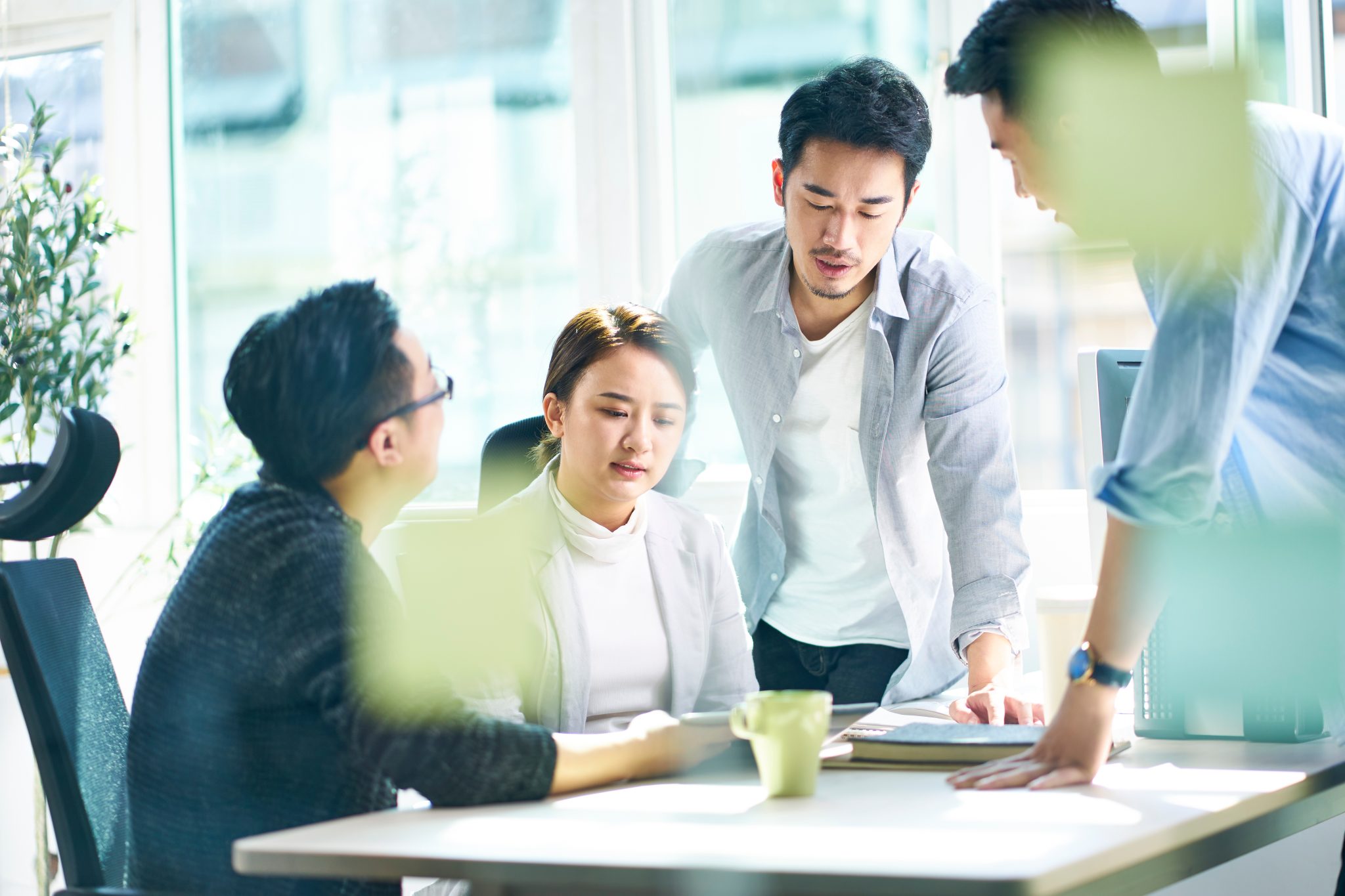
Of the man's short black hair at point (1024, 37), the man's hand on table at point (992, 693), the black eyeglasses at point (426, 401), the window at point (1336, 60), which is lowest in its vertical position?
the man's hand on table at point (992, 693)

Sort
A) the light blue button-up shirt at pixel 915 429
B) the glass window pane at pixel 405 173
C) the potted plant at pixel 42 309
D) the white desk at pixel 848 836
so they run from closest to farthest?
the white desk at pixel 848 836 < the light blue button-up shirt at pixel 915 429 < the potted plant at pixel 42 309 < the glass window pane at pixel 405 173

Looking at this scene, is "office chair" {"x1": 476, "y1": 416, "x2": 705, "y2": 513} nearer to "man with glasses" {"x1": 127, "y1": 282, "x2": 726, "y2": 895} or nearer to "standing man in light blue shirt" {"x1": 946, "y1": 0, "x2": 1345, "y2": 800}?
"man with glasses" {"x1": 127, "y1": 282, "x2": 726, "y2": 895}

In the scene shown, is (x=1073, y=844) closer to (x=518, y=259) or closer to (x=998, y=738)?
(x=998, y=738)

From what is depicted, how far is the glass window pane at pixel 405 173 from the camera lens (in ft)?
11.5

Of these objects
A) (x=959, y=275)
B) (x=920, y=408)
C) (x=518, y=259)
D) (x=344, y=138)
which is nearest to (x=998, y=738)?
(x=920, y=408)

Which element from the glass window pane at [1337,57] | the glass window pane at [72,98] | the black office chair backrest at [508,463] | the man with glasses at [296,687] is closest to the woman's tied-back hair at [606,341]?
the black office chair backrest at [508,463]

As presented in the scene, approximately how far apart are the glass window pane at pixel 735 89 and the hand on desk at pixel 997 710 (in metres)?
1.75

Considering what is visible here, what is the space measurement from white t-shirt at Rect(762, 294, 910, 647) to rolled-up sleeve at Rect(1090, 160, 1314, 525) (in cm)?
90

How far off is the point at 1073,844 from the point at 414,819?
0.54 metres

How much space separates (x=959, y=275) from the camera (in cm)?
204

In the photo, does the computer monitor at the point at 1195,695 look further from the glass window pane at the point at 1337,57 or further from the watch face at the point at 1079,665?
the glass window pane at the point at 1337,57

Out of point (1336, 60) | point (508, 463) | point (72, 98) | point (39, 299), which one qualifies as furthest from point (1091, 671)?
point (72, 98)

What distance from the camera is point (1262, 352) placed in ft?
3.68

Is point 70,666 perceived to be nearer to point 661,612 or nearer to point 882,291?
point 661,612
